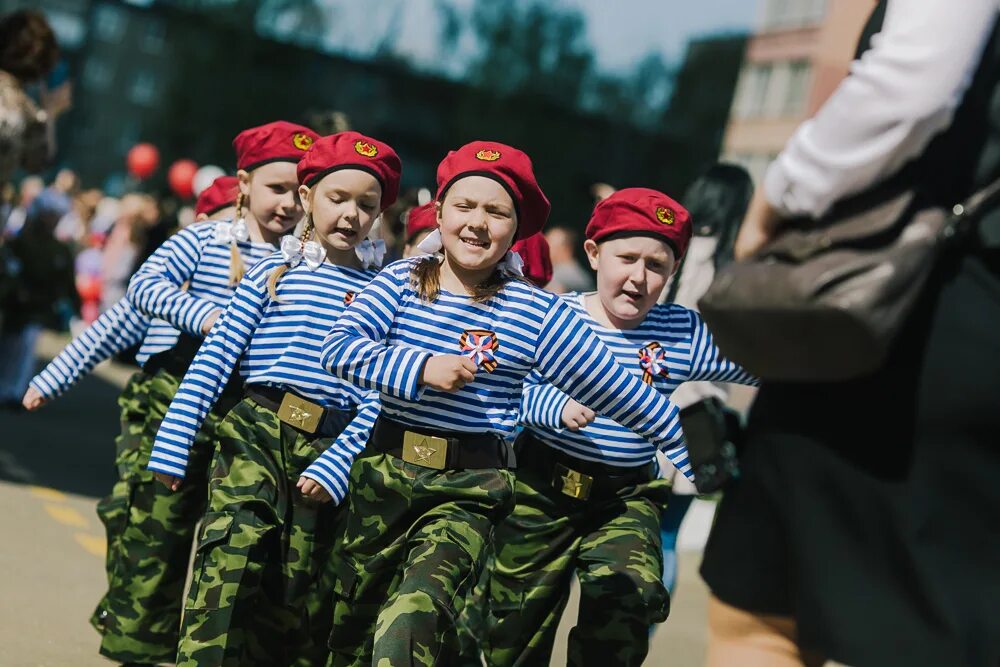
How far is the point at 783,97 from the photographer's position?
5662cm

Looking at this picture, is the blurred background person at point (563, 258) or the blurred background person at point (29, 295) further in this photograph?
the blurred background person at point (29, 295)

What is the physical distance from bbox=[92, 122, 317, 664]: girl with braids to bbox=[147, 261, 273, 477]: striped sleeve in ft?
1.34

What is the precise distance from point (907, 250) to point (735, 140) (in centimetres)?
5731

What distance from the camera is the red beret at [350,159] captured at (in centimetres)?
545

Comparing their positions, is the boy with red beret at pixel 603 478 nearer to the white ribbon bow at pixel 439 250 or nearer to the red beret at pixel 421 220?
the white ribbon bow at pixel 439 250

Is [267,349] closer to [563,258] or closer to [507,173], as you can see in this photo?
[507,173]

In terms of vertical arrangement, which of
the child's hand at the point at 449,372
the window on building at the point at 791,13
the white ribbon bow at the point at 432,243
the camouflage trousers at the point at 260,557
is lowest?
the camouflage trousers at the point at 260,557

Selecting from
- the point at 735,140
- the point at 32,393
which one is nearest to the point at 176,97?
the point at 735,140

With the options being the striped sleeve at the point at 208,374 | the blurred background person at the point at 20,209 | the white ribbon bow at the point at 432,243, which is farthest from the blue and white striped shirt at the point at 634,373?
the blurred background person at the point at 20,209

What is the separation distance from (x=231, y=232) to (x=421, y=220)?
0.93 m

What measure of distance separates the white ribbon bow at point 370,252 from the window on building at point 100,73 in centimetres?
10749

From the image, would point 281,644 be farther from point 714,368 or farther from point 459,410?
point 714,368

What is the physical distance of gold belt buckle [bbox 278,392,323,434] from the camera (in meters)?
5.30

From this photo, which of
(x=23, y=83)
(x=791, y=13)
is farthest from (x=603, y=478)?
(x=791, y=13)
